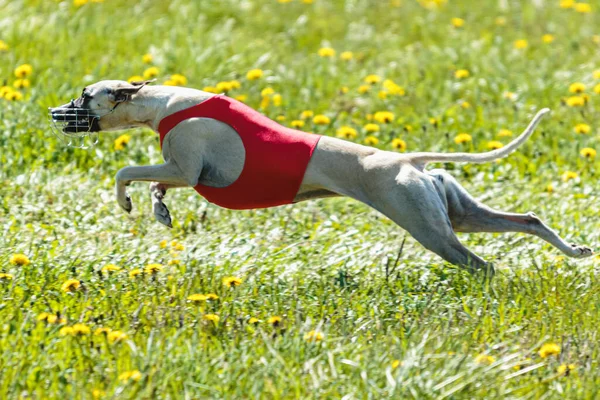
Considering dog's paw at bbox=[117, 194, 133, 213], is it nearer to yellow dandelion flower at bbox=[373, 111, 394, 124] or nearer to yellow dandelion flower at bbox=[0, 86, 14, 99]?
yellow dandelion flower at bbox=[0, 86, 14, 99]

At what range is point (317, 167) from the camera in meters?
5.58

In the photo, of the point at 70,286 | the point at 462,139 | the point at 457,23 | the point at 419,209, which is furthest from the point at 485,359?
the point at 457,23

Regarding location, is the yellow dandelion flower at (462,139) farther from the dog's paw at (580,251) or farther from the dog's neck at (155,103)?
the dog's neck at (155,103)

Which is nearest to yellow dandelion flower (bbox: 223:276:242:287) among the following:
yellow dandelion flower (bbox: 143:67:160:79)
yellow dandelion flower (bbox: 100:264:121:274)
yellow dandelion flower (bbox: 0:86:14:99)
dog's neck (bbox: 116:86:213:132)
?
yellow dandelion flower (bbox: 100:264:121:274)

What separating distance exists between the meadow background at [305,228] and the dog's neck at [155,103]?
78cm

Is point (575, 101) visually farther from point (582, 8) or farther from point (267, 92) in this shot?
point (582, 8)

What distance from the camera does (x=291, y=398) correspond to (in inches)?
169

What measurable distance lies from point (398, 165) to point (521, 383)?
1.47m

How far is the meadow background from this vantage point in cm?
446

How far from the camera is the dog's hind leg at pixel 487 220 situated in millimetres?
5758

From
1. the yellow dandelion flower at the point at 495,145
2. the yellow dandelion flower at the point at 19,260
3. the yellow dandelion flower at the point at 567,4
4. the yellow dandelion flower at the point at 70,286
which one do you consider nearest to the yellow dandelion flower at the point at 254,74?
the yellow dandelion flower at the point at 495,145

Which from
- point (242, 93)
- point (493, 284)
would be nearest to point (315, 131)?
point (242, 93)

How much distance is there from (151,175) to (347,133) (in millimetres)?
2403

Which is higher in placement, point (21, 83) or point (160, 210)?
point (21, 83)
